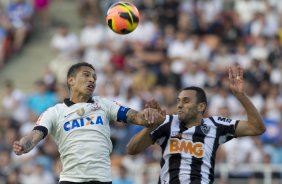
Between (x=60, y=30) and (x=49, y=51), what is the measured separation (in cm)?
137

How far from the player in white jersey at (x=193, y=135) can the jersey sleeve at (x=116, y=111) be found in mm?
311

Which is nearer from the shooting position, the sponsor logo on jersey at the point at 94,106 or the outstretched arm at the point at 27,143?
the outstretched arm at the point at 27,143

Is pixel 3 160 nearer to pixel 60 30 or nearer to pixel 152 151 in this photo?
pixel 152 151

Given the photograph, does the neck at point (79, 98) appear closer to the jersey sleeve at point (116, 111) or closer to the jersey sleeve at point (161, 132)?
the jersey sleeve at point (116, 111)

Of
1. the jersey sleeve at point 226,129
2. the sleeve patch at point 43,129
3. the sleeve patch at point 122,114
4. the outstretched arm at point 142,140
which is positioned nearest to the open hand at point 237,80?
the jersey sleeve at point 226,129

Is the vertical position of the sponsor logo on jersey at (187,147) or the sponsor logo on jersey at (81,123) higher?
the sponsor logo on jersey at (81,123)

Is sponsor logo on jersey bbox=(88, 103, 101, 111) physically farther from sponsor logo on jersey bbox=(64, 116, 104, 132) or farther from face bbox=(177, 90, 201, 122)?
face bbox=(177, 90, 201, 122)

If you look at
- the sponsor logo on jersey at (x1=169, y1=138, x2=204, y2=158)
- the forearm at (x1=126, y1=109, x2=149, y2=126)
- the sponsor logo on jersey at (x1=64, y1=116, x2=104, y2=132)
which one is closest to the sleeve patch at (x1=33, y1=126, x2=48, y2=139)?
the sponsor logo on jersey at (x1=64, y1=116, x2=104, y2=132)

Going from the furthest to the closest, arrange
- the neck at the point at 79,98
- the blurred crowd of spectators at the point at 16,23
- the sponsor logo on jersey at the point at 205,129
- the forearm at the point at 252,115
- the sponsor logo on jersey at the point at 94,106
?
1. the blurred crowd of spectators at the point at 16,23
2. the sponsor logo on jersey at the point at 205,129
3. the forearm at the point at 252,115
4. the neck at the point at 79,98
5. the sponsor logo on jersey at the point at 94,106

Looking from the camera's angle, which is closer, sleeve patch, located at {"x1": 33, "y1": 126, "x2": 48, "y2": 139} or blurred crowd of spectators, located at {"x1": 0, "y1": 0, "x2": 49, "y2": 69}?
sleeve patch, located at {"x1": 33, "y1": 126, "x2": 48, "y2": 139}

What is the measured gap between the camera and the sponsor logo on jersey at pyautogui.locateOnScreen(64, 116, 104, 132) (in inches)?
374

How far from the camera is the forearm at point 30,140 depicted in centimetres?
883

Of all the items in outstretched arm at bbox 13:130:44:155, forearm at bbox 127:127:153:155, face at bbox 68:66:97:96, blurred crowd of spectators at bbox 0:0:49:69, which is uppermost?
blurred crowd of spectators at bbox 0:0:49:69

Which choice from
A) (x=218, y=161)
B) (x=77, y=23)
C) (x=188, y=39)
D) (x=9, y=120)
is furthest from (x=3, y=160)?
(x=77, y=23)
